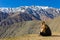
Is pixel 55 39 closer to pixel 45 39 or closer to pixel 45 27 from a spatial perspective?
pixel 45 39

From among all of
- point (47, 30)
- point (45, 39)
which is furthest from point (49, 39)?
point (47, 30)

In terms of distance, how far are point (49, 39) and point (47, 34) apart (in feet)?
11.1

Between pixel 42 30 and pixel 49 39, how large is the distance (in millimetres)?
3359

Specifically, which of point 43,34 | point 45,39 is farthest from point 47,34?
point 45,39

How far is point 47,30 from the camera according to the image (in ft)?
83.0

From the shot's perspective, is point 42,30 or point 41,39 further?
point 42,30

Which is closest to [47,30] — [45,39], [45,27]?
[45,27]

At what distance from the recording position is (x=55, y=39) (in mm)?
22375

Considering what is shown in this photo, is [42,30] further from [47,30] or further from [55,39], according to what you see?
[55,39]

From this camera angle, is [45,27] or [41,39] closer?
[41,39]

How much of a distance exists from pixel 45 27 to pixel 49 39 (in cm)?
327

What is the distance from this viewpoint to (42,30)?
25625mm

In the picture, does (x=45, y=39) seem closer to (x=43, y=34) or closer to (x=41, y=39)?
(x=41, y=39)

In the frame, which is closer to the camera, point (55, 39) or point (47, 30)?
point (55, 39)
